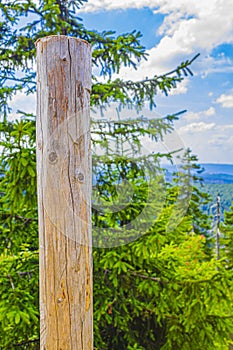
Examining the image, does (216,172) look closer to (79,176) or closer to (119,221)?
(119,221)

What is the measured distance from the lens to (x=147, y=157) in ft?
9.96

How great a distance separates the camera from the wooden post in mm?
1246

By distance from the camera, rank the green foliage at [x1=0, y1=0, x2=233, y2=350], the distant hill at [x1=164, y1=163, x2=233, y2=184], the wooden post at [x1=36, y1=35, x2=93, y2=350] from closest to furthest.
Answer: the wooden post at [x1=36, y1=35, x2=93, y2=350] → the green foliage at [x1=0, y1=0, x2=233, y2=350] → the distant hill at [x1=164, y1=163, x2=233, y2=184]

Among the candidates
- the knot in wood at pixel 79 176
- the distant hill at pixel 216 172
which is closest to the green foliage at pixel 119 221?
the knot in wood at pixel 79 176

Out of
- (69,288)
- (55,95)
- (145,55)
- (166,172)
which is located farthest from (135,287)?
(55,95)

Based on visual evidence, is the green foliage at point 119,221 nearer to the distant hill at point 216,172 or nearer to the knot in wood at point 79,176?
the knot in wood at point 79,176

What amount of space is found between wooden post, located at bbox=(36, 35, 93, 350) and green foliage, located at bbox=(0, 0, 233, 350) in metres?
1.26

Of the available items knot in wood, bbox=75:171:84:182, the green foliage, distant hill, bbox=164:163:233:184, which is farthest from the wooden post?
distant hill, bbox=164:163:233:184

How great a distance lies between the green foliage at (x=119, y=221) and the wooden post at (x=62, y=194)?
4.12 ft

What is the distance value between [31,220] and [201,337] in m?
1.62

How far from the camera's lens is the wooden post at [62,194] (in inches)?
49.1

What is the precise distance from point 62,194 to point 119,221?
1791 millimetres

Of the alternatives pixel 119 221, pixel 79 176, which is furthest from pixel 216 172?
pixel 79 176

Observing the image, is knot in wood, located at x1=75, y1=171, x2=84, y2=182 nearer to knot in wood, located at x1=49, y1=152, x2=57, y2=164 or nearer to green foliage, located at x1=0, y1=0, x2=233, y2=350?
knot in wood, located at x1=49, y1=152, x2=57, y2=164
